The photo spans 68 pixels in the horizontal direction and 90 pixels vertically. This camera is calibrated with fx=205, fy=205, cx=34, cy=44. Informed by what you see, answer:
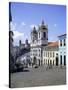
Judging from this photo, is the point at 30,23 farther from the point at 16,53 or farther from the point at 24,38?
the point at 16,53

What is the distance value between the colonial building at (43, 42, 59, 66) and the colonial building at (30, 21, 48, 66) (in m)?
0.05

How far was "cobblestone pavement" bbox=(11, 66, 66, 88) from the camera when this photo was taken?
7.27 feet

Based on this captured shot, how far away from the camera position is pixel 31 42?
227cm

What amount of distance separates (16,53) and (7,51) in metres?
0.10

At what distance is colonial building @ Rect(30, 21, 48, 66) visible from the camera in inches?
89.4

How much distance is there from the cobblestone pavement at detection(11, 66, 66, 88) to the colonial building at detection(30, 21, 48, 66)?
11 cm

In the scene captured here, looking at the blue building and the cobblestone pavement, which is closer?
the cobblestone pavement

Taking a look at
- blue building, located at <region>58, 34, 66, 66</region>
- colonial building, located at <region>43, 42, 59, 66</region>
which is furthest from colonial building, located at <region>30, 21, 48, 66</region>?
blue building, located at <region>58, 34, 66, 66</region>

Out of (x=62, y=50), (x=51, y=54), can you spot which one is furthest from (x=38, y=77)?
(x=62, y=50)

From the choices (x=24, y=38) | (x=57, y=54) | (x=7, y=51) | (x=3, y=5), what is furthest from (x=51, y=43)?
(x=3, y=5)

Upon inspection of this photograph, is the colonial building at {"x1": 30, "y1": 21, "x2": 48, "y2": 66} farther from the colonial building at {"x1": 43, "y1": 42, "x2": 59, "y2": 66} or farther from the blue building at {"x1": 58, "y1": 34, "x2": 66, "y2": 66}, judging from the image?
the blue building at {"x1": 58, "y1": 34, "x2": 66, "y2": 66}

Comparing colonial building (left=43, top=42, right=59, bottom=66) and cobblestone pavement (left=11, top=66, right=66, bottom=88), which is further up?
colonial building (left=43, top=42, right=59, bottom=66)

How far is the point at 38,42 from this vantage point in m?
2.30

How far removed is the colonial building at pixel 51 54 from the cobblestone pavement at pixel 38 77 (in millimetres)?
79
